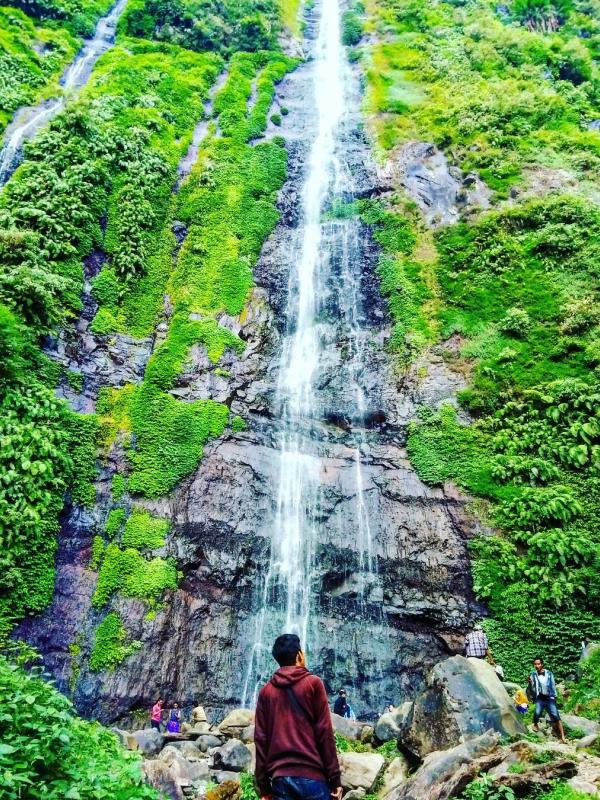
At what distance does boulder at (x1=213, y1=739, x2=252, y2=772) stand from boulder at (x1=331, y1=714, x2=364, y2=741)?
85.3 inches

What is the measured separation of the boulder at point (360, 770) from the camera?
7738 millimetres

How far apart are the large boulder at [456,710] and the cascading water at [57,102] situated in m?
24.0

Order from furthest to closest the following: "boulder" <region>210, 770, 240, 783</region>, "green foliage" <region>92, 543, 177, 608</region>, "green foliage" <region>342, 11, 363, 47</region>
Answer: "green foliage" <region>342, 11, 363, 47</region> < "green foliage" <region>92, 543, 177, 608</region> < "boulder" <region>210, 770, 240, 783</region>

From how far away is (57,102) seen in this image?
28656 millimetres

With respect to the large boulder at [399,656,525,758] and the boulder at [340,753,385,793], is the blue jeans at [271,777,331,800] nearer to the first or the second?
the boulder at [340,753,385,793]

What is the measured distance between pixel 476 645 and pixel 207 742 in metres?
6.94

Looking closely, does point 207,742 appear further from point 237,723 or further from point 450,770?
point 450,770

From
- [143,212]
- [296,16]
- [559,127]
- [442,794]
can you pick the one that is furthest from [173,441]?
[296,16]

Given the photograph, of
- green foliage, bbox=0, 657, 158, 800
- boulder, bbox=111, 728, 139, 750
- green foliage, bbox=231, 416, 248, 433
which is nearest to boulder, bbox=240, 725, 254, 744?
boulder, bbox=111, 728, 139, 750

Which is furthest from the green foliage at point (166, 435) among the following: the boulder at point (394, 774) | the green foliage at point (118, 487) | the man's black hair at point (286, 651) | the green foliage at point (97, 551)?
the man's black hair at point (286, 651)

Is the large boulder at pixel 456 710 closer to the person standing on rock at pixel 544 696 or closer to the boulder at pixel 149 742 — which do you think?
the person standing on rock at pixel 544 696

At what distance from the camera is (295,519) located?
1716cm

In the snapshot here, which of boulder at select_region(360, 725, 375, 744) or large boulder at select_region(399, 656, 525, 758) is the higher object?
large boulder at select_region(399, 656, 525, 758)

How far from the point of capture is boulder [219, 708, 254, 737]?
11680 mm
